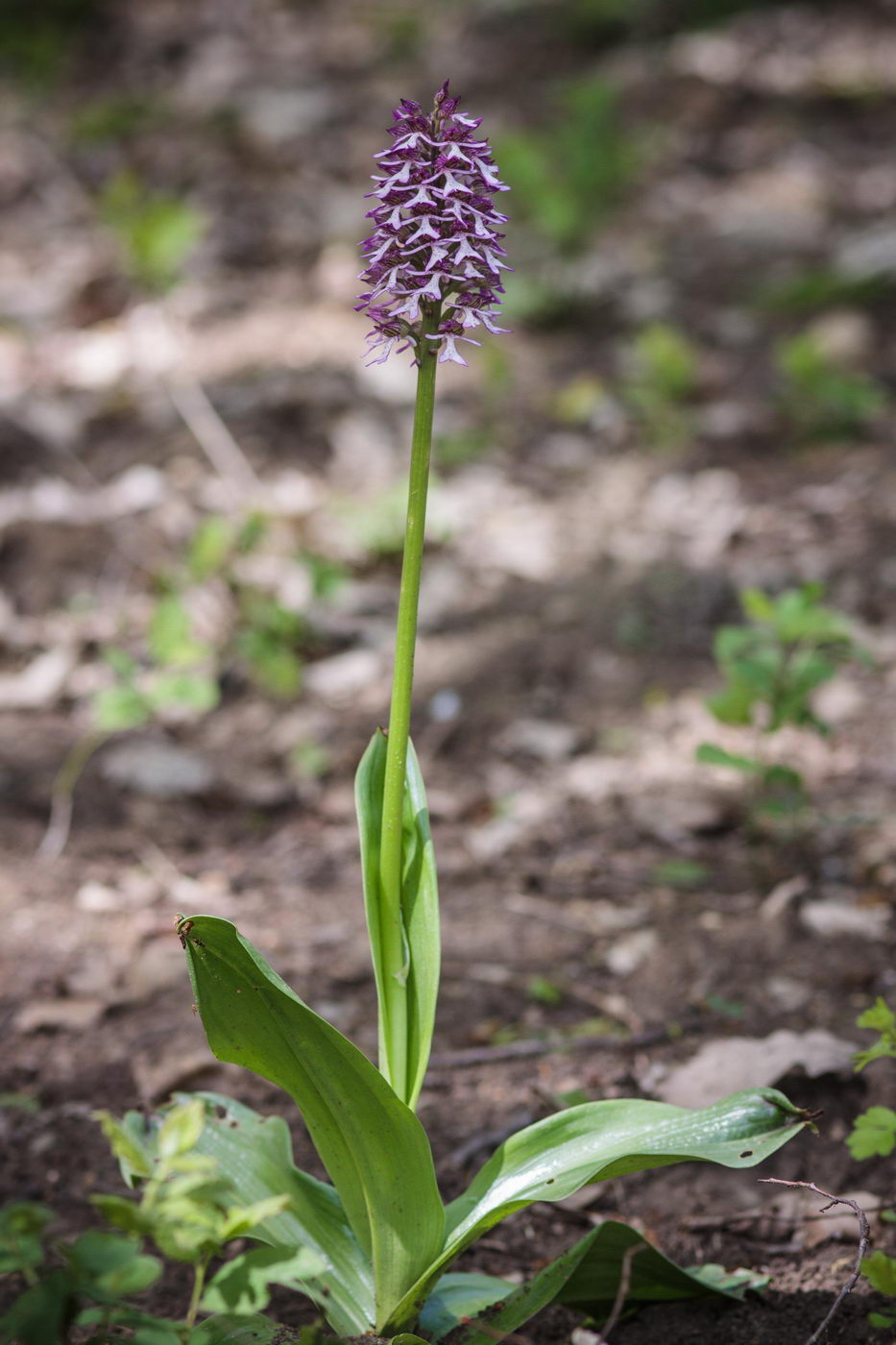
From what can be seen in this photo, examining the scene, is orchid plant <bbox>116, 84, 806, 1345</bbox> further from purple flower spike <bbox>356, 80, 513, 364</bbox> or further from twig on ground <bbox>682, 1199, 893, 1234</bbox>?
twig on ground <bbox>682, 1199, 893, 1234</bbox>

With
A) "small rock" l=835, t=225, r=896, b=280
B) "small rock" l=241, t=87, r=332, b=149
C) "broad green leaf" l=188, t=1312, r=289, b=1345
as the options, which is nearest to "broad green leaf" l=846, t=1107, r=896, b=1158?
"broad green leaf" l=188, t=1312, r=289, b=1345

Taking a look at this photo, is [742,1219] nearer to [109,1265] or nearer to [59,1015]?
[109,1265]

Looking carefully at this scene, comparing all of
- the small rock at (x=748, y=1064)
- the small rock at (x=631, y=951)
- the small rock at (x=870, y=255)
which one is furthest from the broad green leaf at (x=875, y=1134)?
the small rock at (x=870, y=255)

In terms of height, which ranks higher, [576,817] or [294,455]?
[294,455]

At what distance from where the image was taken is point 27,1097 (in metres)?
2.34

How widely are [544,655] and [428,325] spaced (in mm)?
2632

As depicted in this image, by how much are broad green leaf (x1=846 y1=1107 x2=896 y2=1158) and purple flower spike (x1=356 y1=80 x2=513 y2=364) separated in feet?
4.29

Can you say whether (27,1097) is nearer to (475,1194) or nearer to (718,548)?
(475,1194)

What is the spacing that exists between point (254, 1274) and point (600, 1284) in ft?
2.60

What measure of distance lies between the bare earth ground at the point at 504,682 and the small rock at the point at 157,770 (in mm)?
30

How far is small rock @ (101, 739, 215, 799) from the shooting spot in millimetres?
3564

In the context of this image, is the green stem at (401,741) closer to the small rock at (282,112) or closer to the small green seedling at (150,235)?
the small green seedling at (150,235)

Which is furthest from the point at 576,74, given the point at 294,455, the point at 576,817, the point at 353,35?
the point at 576,817

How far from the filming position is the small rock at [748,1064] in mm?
2197
